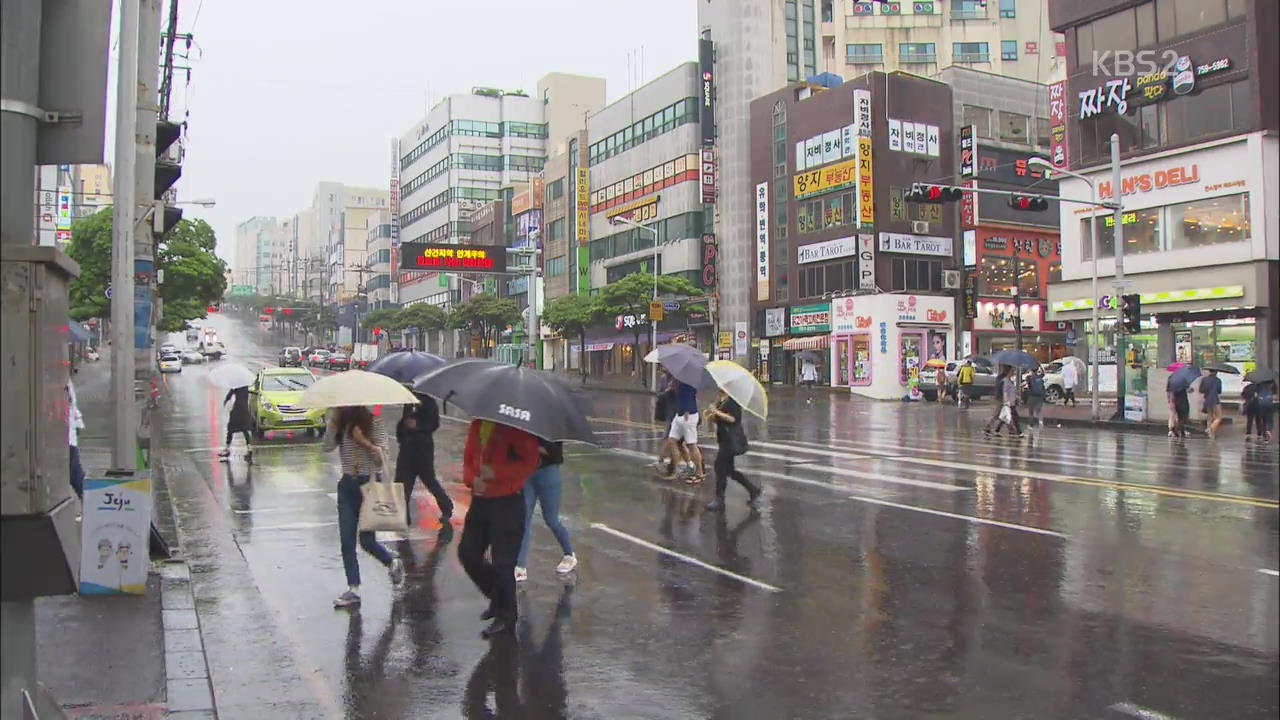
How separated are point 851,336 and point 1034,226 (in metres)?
11.4

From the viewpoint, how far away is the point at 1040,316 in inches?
1982

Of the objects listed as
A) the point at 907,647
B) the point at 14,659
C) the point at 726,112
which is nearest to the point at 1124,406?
the point at 907,647

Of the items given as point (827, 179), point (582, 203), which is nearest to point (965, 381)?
point (827, 179)

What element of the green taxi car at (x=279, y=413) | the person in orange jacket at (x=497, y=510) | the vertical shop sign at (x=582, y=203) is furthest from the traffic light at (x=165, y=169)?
the vertical shop sign at (x=582, y=203)

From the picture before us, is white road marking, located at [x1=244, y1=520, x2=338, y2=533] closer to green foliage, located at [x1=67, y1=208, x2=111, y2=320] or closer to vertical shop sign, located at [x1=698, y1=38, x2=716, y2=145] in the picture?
green foliage, located at [x1=67, y1=208, x2=111, y2=320]

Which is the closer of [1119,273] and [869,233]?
[1119,273]

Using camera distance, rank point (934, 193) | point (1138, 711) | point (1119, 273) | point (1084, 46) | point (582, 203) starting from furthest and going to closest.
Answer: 1. point (582, 203)
2. point (1084, 46)
3. point (1119, 273)
4. point (934, 193)
5. point (1138, 711)

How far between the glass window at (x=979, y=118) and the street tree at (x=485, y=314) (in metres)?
34.8

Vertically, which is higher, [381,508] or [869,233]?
[869,233]

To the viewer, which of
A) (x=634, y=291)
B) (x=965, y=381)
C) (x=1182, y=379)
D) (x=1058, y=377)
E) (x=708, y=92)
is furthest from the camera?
(x=708, y=92)

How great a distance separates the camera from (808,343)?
5041 cm

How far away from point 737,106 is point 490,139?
160ft

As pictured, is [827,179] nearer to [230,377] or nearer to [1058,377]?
[1058,377]

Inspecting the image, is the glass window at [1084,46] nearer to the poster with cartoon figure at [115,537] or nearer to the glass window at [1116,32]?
the glass window at [1116,32]
